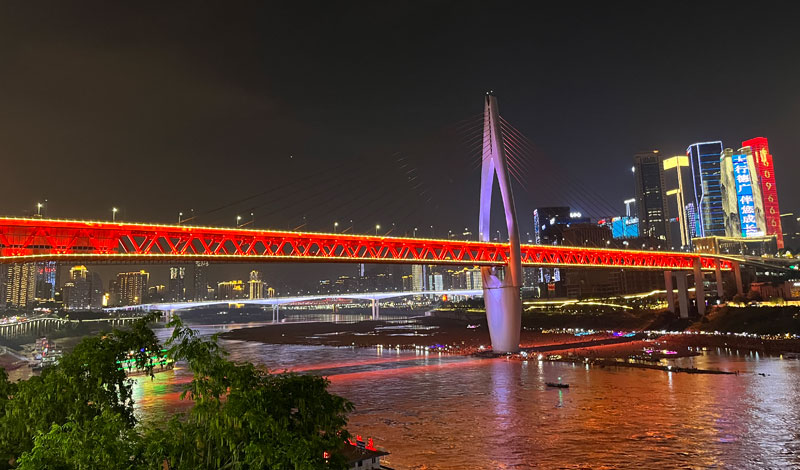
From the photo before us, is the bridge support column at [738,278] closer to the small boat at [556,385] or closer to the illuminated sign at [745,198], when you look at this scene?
the illuminated sign at [745,198]

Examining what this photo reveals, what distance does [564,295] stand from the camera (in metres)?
166

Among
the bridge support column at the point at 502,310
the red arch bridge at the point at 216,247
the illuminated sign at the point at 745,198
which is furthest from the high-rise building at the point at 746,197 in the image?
the bridge support column at the point at 502,310

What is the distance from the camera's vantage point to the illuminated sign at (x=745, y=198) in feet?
454

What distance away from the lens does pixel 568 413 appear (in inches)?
1198

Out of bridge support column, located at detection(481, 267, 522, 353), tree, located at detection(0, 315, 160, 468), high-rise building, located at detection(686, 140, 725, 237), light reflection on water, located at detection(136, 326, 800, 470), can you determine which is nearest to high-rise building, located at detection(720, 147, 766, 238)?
high-rise building, located at detection(686, 140, 725, 237)

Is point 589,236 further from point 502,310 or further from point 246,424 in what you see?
point 246,424

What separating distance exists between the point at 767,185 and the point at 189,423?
541 ft

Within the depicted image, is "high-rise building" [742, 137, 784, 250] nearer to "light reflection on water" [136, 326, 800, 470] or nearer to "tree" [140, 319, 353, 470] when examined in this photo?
"light reflection on water" [136, 326, 800, 470]

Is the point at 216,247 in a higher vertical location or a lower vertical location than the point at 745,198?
lower

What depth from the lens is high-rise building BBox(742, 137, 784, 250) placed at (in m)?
137

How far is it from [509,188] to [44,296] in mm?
196206

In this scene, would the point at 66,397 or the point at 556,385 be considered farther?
→ the point at 556,385

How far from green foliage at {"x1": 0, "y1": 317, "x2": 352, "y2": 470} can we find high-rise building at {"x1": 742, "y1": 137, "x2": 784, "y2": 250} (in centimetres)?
16041

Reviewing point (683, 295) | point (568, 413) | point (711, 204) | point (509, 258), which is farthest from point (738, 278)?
point (711, 204)
